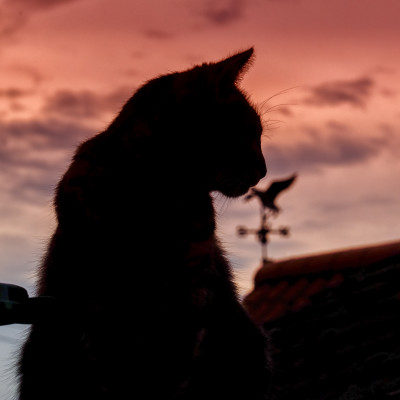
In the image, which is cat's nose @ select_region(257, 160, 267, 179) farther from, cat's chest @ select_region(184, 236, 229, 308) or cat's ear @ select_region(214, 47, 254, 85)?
cat's chest @ select_region(184, 236, 229, 308)

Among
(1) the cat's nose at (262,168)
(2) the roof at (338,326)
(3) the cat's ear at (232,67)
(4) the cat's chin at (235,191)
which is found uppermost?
(3) the cat's ear at (232,67)

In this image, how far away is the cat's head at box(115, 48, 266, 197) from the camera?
216cm

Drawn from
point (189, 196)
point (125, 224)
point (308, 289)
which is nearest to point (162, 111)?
point (189, 196)

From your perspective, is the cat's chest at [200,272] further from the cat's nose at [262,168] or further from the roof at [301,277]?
the roof at [301,277]

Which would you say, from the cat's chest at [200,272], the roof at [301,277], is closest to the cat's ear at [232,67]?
the cat's chest at [200,272]

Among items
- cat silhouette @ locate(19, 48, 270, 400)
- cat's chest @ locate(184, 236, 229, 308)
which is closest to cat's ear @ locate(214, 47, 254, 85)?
cat silhouette @ locate(19, 48, 270, 400)

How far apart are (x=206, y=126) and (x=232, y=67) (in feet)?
1.03

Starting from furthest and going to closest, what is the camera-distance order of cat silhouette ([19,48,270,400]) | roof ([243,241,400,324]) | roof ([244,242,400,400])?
roof ([243,241,400,324]), roof ([244,242,400,400]), cat silhouette ([19,48,270,400])

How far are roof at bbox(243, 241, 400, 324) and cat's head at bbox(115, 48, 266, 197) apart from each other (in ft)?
11.5

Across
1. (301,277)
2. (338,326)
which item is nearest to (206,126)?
(338,326)

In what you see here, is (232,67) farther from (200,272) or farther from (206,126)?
(200,272)

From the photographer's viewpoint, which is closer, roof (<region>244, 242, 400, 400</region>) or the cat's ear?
the cat's ear

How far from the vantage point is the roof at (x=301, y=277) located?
20.6ft

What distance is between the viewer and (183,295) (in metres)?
1.93
